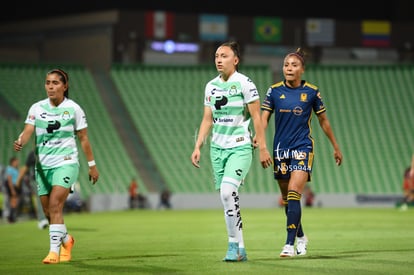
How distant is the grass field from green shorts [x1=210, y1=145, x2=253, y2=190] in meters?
1.01

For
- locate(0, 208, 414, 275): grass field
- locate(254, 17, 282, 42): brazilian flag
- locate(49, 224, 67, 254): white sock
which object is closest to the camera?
locate(0, 208, 414, 275): grass field

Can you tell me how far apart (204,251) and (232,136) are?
2769 mm

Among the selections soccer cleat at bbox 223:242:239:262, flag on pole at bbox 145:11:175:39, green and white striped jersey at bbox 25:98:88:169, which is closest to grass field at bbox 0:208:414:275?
soccer cleat at bbox 223:242:239:262

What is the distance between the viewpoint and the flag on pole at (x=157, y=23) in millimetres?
48781

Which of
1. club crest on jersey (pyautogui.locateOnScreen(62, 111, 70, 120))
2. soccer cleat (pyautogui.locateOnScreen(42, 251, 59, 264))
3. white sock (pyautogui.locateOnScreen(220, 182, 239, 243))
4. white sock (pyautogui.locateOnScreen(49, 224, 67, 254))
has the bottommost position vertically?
soccer cleat (pyautogui.locateOnScreen(42, 251, 59, 264))

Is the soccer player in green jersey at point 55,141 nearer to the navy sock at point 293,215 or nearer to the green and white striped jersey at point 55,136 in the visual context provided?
the green and white striped jersey at point 55,136

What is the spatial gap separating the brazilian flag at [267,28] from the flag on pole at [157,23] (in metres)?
4.94

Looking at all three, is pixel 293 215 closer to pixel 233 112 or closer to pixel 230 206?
pixel 230 206

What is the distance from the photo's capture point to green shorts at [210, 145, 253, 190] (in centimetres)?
1131

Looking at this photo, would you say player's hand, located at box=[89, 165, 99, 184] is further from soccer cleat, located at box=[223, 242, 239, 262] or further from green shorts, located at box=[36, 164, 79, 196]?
soccer cleat, located at box=[223, 242, 239, 262]

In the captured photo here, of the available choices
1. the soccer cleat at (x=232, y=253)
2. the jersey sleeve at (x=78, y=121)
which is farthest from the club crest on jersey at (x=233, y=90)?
the jersey sleeve at (x=78, y=121)

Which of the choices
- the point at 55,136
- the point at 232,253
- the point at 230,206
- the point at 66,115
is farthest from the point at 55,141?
the point at 232,253

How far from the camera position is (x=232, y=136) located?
37.5 ft

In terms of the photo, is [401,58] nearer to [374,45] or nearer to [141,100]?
[374,45]
